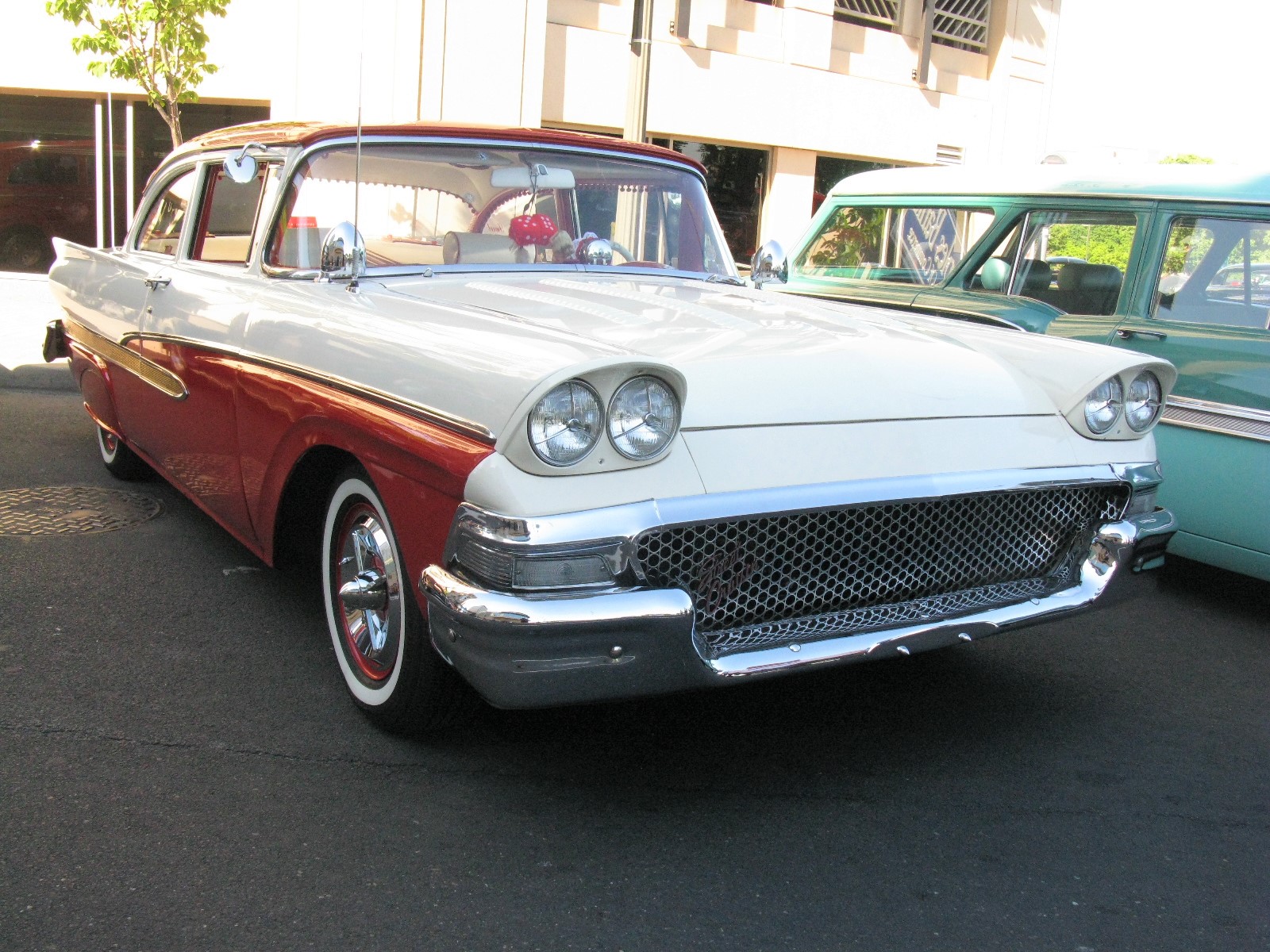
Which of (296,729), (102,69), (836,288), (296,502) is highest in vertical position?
(102,69)

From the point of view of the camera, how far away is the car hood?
102 inches

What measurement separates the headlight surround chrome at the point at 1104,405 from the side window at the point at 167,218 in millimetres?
3187

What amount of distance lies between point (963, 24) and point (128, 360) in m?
14.4

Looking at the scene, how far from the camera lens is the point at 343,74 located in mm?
12141

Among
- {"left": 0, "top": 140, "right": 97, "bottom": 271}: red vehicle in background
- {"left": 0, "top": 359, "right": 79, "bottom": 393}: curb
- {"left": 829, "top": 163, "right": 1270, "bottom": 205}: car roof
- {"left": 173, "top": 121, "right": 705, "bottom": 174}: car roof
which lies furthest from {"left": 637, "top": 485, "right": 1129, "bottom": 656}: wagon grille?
{"left": 0, "top": 140, "right": 97, "bottom": 271}: red vehicle in background

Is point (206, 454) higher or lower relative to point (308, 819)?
higher

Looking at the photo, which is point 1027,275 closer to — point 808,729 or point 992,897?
point 808,729

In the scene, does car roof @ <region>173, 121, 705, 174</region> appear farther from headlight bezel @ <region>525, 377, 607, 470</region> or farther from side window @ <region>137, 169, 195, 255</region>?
headlight bezel @ <region>525, 377, 607, 470</region>

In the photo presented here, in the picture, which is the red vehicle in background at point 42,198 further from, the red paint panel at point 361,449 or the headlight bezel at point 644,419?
the headlight bezel at point 644,419

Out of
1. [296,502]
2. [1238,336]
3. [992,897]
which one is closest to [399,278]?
[296,502]

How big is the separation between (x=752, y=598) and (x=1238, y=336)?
2.57m

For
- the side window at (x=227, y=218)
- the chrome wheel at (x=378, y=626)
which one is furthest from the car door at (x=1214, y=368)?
the side window at (x=227, y=218)

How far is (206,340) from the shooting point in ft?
11.9

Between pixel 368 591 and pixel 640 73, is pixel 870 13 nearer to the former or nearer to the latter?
pixel 640 73
